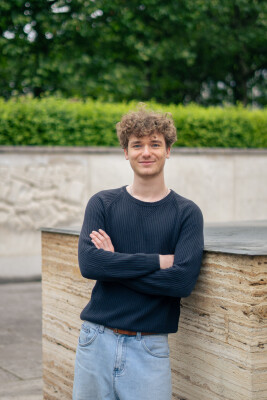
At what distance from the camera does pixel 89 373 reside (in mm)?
3137

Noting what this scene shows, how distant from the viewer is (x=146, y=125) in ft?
10.4

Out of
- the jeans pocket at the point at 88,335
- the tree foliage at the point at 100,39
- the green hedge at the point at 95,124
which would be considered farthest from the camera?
the tree foliage at the point at 100,39

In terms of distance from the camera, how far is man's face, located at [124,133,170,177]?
3.19m

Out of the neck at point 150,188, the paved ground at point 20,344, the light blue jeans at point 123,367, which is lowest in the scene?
the paved ground at point 20,344

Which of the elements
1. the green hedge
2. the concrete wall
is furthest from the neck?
the green hedge

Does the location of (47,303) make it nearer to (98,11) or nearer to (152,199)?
(152,199)

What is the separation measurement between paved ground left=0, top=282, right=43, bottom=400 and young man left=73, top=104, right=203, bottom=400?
86.7 inches

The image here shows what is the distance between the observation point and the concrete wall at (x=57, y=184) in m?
11.9

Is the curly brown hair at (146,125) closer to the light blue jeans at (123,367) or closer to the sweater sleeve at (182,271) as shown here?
the sweater sleeve at (182,271)

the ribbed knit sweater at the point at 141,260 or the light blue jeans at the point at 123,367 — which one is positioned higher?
the ribbed knit sweater at the point at 141,260

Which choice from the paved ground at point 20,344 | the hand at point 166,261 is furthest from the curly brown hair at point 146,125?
the paved ground at point 20,344

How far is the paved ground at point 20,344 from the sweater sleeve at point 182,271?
2.42m

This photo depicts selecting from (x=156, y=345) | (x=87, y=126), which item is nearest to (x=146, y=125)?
(x=156, y=345)

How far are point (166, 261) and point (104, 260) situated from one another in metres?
0.28
